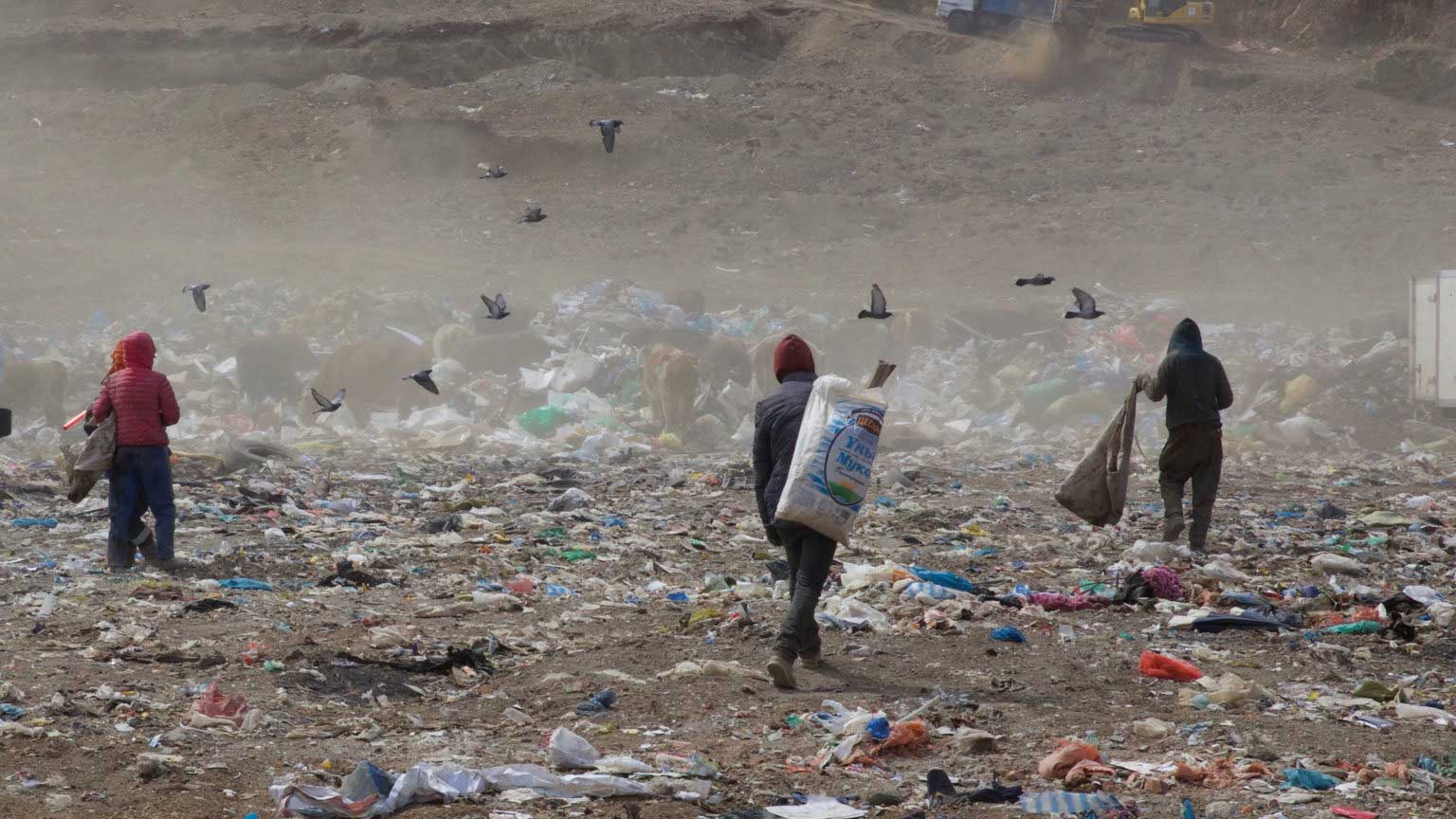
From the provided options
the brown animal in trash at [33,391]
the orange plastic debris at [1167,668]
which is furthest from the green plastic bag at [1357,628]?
the brown animal in trash at [33,391]

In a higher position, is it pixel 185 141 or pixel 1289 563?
pixel 185 141

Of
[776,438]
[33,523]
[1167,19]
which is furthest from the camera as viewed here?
[1167,19]

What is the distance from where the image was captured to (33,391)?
44.7ft

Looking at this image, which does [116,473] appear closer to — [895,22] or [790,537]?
[790,537]

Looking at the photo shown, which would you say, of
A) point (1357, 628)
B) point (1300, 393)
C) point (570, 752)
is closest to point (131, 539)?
point (570, 752)

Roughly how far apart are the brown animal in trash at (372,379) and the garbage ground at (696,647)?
2501 millimetres

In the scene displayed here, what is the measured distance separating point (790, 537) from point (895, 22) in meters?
24.1

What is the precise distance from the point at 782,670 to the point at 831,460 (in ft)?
2.38

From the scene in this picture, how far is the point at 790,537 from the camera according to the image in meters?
5.07

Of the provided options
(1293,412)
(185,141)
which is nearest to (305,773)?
(1293,412)

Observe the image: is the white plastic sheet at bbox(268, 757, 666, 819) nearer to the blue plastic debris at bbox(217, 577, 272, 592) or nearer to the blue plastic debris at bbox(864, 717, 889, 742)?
the blue plastic debris at bbox(864, 717, 889, 742)

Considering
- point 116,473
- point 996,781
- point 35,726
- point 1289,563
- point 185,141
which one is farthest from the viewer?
point 185,141

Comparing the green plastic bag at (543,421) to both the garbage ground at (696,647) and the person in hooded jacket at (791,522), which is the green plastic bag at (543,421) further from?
the person in hooded jacket at (791,522)

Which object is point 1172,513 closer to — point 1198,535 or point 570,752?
point 1198,535
